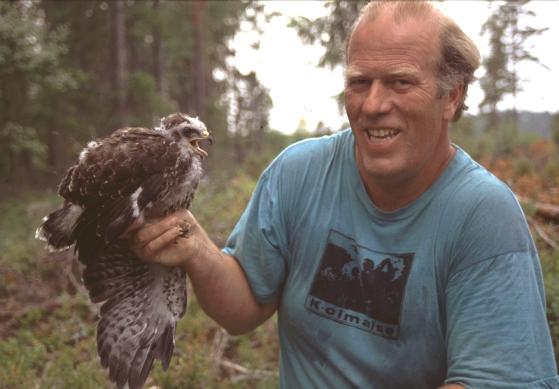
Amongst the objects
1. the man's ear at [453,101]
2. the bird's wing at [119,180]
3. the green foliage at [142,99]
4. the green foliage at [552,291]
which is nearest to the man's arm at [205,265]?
the bird's wing at [119,180]

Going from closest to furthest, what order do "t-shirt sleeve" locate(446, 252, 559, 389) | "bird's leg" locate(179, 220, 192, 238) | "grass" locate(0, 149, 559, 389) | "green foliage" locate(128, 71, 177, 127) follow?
"t-shirt sleeve" locate(446, 252, 559, 389) → "bird's leg" locate(179, 220, 192, 238) → "grass" locate(0, 149, 559, 389) → "green foliage" locate(128, 71, 177, 127)

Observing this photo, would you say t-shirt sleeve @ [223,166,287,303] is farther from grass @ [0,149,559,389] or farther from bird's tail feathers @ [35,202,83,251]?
grass @ [0,149,559,389]

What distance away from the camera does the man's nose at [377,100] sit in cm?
230

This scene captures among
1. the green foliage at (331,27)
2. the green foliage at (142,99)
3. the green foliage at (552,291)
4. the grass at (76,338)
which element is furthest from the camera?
the green foliage at (142,99)

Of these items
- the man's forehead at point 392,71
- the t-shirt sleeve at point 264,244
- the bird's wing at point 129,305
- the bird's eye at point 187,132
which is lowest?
the bird's wing at point 129,305

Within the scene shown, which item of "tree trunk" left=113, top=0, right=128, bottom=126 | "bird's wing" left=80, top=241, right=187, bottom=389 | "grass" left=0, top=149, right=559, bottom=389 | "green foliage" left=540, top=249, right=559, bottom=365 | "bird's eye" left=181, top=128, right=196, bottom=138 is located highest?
"tree trunk" left=113, top=0, right=128, bottom=126

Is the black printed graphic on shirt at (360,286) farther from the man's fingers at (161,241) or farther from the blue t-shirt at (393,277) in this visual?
the man's fingers at (161,241)

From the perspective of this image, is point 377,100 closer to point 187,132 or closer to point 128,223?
point 187,132

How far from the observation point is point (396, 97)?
91.0 inches

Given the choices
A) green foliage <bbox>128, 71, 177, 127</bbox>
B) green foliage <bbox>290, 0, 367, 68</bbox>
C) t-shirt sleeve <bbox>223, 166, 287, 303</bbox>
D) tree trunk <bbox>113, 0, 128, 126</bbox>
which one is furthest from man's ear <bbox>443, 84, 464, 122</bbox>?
green foliage <bbox>128, 71, 177, 127</bbox>

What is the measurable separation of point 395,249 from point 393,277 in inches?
4.8

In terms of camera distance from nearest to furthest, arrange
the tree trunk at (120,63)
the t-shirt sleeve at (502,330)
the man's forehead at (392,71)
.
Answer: the t-shirt sleeve at (502,330) < the man's forehead at (392,71) < the tree trunk at (120,63)

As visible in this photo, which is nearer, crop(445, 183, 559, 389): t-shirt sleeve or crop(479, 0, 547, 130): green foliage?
crop(445, 183, 559, 389): t-shirt sleeve

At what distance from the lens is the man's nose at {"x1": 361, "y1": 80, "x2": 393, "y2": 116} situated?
7.54ft
